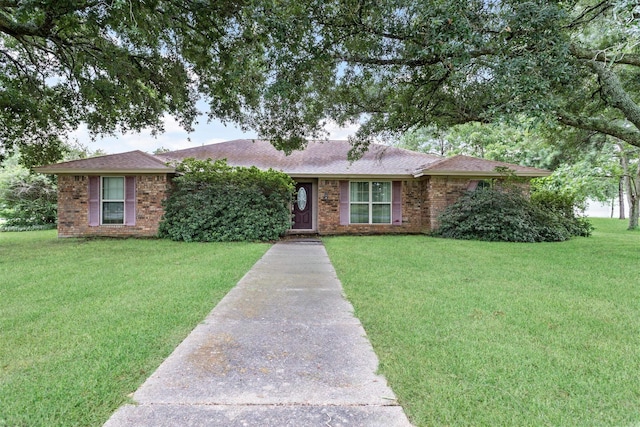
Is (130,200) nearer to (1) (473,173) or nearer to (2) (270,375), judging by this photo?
(2) (270,375)

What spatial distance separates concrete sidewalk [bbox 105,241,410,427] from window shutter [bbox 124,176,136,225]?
9.31m

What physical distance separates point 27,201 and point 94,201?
861 centimetres

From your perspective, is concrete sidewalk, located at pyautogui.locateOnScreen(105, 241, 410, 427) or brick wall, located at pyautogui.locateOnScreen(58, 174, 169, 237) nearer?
concrete sidewalk, located at pyautogui.locateOnScreen(105, 241, 410, 427)

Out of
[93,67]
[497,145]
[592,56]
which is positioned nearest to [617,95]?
[592,56]

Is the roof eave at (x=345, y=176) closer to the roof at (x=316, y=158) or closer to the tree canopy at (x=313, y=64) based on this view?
the roof at (x=316, y=158)

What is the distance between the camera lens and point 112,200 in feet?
39.0

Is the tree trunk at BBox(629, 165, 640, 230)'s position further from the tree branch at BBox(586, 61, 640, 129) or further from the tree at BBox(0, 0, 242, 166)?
the tree at BBox(0, 0, 242, 166)

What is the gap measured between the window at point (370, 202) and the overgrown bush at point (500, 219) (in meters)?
2.14

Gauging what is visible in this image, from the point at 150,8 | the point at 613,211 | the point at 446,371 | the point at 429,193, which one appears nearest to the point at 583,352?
the point at 446,371

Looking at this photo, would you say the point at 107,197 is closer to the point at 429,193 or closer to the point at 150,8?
the point at 150,8

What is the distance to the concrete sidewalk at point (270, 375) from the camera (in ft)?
6.43

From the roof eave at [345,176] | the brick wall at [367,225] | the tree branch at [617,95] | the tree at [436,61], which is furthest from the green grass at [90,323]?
the tree branch at [617,95]

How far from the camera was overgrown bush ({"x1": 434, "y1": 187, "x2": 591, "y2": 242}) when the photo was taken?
1128 centimetres

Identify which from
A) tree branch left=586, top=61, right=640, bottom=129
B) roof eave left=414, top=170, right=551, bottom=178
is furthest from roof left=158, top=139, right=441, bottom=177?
tree branch left=586, top=61, right=640, bottom=129
